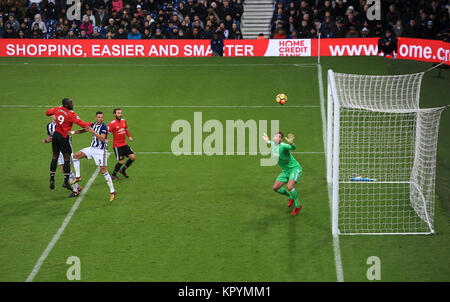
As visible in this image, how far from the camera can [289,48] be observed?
32.5m

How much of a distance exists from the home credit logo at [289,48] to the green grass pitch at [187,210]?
20.1ft

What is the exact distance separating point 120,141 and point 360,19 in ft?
64.4

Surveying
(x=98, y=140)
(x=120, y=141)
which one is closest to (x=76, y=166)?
(x=98, y=140)

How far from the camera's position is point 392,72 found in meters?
28.2

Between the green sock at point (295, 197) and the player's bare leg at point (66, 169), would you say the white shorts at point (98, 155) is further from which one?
the green sock at point (295, 197)

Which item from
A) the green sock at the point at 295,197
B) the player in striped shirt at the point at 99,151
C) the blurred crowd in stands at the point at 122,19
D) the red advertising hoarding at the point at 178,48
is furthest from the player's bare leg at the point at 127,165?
the red advertising hoarding at the point at 178,48

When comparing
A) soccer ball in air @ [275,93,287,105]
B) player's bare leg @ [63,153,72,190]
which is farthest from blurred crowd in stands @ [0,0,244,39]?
player's bare leg @ [63,153,72,190]

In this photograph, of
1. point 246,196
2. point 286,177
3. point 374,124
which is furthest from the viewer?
point 374,124

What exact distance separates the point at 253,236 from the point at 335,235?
1.68m

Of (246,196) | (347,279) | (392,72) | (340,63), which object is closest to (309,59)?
(340,63)

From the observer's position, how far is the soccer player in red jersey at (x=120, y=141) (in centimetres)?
1636

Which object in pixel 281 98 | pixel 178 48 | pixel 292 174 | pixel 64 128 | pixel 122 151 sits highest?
pixel 178 48

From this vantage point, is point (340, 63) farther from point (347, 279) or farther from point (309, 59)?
point (347, 279)

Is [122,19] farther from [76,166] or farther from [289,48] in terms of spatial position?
[76,166]
